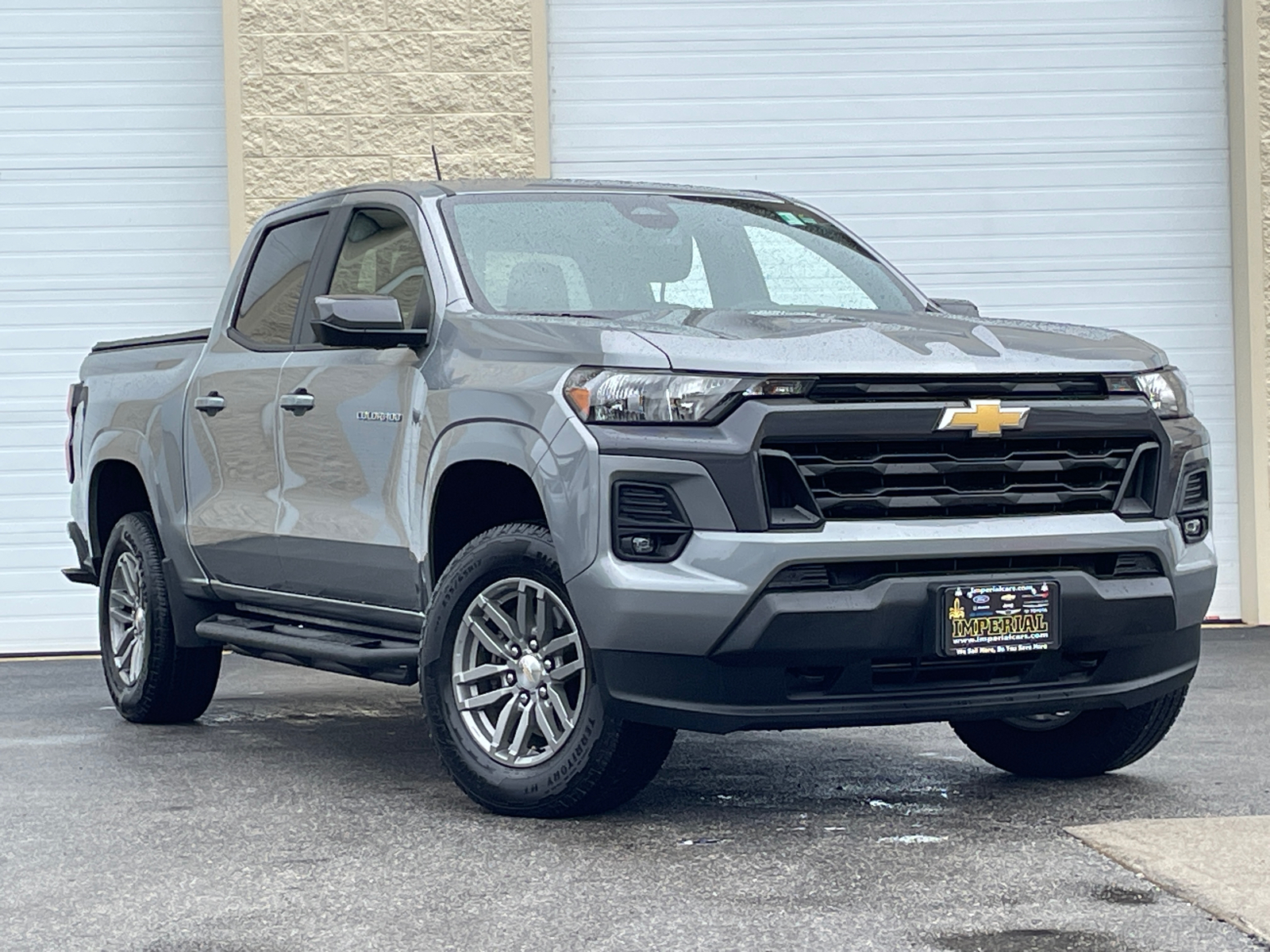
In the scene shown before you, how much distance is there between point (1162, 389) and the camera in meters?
5.88

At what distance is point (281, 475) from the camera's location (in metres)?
7.07

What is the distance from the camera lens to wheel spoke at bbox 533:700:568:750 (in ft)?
18.7

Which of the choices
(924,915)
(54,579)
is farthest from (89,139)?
(924,915)

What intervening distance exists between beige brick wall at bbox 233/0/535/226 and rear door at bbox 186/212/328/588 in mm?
4210

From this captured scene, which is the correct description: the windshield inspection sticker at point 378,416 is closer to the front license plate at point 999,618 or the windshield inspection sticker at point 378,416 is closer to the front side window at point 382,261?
the front side window at point 382,261

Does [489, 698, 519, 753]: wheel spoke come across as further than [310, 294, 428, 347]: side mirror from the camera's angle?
No

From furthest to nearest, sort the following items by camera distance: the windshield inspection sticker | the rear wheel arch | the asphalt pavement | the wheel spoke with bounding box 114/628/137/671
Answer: the rear wheel arch
the wheel spoke with bounding box 114/628/137/671
the windshield inspection sticker
the asphalt pavement

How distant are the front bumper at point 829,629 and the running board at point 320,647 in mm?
1132

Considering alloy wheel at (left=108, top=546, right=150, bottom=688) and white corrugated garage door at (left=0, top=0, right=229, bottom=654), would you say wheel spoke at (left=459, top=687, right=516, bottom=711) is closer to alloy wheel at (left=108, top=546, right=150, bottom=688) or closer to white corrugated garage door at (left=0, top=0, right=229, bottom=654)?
alloy wheel at (left=108, top=546, right=150, bottom=688)

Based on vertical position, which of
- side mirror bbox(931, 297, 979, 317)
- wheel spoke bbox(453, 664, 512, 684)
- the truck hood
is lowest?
wheel spoke bbox(453, 664, 512, 684)

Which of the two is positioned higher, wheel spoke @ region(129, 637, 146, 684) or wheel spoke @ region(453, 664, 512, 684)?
wheel spoke @ region(453, 664, 512, 684)

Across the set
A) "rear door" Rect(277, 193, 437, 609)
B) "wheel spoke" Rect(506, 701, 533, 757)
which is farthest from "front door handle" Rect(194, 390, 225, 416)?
"wheel spoke" Rect(506, 701, 533, 757)

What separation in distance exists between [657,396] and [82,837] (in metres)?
2.06

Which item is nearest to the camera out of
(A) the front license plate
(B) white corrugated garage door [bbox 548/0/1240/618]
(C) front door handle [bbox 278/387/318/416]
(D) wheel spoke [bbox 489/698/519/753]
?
(A) the front license plate
